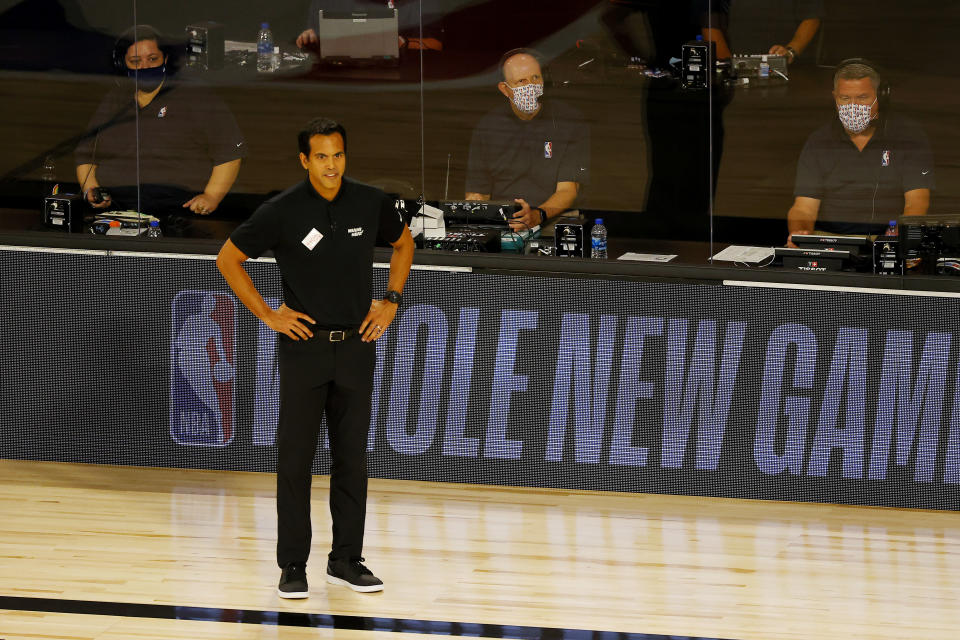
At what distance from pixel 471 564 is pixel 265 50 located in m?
3.26

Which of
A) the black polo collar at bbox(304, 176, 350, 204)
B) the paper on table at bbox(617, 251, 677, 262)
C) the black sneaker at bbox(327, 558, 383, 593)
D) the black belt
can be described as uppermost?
the black polo collar at bbox(304, 176, 350, 204)

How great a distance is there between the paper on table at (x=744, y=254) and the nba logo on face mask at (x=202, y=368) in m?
2.31

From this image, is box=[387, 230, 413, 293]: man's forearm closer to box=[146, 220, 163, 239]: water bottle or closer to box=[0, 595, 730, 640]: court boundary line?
box=[0, 595, 730, 640]: court boundary line

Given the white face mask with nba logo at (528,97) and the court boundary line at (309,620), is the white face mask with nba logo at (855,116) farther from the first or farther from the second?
the court boundary line at (309,620)

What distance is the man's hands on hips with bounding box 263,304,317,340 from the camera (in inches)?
212

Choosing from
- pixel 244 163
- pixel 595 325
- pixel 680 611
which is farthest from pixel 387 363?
pixel 680 611

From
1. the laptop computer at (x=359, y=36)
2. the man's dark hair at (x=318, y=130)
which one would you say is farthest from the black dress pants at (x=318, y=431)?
the laptop computer at (x=359, y=36)

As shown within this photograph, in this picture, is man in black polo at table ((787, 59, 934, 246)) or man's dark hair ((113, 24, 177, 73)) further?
man's dark hair ((113, 24, 177, 73))

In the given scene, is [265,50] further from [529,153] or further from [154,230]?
[529,153]

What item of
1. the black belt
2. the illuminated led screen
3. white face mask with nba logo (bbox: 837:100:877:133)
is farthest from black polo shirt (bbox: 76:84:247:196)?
white face mask with nba logo (bbox: 837:100:877:133)

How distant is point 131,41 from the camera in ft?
26.0

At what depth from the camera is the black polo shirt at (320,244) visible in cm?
539

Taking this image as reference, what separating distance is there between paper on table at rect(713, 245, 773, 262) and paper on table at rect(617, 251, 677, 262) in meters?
0.24

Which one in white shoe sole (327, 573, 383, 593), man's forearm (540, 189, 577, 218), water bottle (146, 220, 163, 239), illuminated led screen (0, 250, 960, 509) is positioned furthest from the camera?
water bottle (146, 220, 163, 239)
